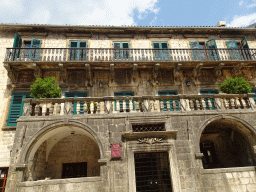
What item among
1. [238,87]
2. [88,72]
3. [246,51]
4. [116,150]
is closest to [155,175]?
[116,150]

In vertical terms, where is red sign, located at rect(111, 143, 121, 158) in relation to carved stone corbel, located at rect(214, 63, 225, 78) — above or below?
below

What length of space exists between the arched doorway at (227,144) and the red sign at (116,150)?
5028 mm

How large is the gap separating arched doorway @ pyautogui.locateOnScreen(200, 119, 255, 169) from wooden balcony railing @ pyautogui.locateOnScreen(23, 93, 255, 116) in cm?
98

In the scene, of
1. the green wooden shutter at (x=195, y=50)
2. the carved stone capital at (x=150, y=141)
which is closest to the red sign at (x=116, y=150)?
the carved stone capital at (x=150, y=141)

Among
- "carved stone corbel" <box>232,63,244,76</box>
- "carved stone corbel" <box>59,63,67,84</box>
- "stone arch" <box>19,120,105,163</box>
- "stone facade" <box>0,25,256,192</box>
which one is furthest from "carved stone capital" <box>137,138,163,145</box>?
"carved stone corbel" <box>232,63,244,76</box>

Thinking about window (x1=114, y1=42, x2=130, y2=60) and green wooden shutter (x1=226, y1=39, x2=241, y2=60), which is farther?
green wooden shutter (x1=226, y1=39, x2=241, y2=60)

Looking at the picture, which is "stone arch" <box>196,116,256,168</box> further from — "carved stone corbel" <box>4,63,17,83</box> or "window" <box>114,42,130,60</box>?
"carved stone corbel" <box>4,63,17,83</box>

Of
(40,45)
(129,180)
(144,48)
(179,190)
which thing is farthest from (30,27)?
(179,190)

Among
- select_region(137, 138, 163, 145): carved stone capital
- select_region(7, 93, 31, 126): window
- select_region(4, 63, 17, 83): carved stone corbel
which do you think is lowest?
select_region(137, 138, 163, 145): carved stone capital

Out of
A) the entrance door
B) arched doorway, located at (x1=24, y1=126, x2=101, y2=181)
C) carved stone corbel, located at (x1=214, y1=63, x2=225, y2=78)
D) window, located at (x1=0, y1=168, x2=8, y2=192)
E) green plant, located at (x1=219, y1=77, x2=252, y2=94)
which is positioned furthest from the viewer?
carved stone corbel, located at (x1=214, y1=63, x2=225, y2=78)

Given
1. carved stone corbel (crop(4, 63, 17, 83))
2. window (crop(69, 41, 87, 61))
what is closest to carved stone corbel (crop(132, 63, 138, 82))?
window (crop(69, 41, 87, 61))

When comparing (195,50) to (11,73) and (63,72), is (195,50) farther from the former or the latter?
(11,73)

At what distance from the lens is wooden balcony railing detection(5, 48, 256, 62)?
1084 cm

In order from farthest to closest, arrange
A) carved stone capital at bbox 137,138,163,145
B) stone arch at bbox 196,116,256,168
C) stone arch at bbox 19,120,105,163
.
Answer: stone arch at bbox 196,116,256,168
carved stone capital at bbox 137,138,163,145
stone arch at bbox 19,120,105,163
